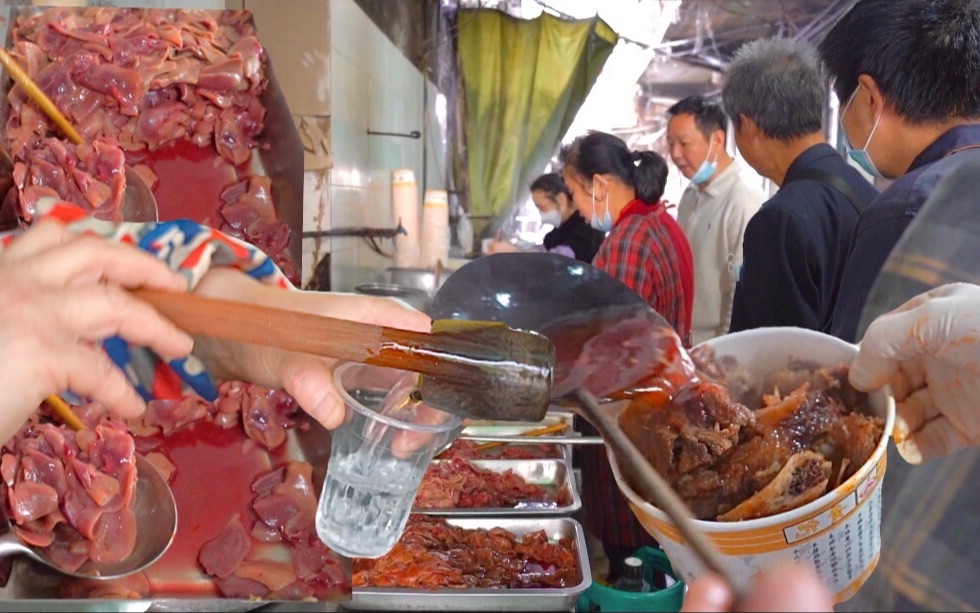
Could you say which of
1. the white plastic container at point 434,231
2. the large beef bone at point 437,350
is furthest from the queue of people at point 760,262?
the white plastic container at point 434,231

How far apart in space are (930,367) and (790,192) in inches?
23.5

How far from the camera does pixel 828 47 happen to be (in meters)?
1.13

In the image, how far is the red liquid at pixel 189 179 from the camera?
40.2 inches

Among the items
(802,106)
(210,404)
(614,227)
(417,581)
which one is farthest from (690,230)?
(210,404)

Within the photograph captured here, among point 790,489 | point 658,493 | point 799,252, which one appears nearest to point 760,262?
point 799,252

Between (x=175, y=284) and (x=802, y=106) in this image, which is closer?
(x=175, y=284)

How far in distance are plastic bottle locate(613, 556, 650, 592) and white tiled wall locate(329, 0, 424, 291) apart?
2.07 feet

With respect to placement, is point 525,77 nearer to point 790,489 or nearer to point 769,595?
point 790,489

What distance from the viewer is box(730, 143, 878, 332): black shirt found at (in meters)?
1.20

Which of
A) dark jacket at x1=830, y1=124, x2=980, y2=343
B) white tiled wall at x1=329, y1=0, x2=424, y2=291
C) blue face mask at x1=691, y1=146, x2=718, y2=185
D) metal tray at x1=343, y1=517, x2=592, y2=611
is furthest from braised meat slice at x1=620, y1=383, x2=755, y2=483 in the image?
blue face mask at x1=691, y1=146, x2=718, y2=185

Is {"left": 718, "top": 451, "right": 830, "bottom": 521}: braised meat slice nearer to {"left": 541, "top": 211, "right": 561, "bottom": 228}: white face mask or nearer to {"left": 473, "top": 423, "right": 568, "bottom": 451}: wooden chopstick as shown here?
{"left": 473, "top": 423, "right": 568, "bottom": 451}: wooden chopstick

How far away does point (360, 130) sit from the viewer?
3.90 feet

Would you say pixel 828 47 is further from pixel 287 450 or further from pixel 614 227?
pixel 287 450

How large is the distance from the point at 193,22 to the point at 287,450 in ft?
2.12
